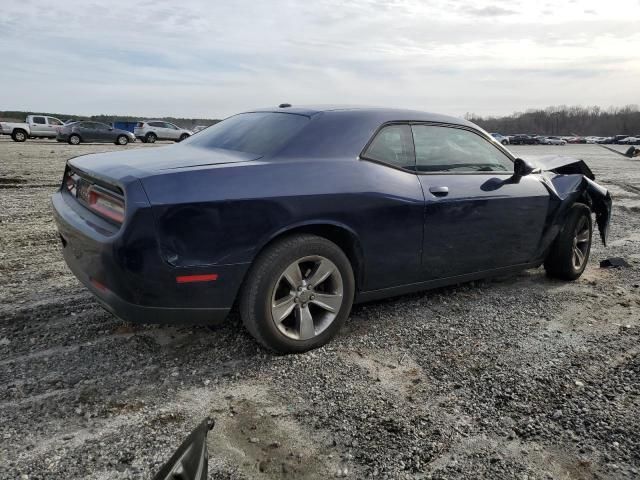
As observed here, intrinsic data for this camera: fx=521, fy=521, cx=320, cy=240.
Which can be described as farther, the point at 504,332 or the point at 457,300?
the point at 457,300

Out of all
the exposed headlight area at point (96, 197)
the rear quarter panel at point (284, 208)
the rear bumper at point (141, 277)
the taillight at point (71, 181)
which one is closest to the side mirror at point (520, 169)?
the rear quarter panel at point (284, 208)

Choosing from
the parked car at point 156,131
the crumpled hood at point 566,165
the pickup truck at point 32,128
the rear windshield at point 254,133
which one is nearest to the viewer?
the rear windshield at point 254,133

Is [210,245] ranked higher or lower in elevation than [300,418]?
higher

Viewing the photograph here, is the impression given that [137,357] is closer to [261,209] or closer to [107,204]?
[107,204]

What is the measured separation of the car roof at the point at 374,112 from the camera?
3.64 metres

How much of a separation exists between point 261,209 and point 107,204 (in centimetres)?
86

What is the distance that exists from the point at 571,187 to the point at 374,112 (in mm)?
2173

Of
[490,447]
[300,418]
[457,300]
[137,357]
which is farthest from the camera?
[457,300]

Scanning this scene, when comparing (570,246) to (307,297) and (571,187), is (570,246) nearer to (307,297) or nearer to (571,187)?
(571,187)

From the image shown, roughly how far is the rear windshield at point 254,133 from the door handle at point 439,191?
99cm

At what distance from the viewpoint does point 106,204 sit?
2.92m

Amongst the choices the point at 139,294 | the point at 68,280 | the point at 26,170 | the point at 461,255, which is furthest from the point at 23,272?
the point at 26,170

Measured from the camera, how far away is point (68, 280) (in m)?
4.38

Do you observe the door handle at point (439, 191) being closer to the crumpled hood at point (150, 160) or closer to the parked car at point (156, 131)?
the crumpled hood at point (150, 160)
